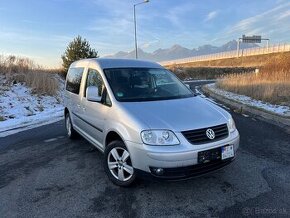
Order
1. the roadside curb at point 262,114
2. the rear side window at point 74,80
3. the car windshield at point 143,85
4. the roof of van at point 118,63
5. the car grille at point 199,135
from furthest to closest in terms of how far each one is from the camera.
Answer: the roadside curb at point 262,114
the rear side window at point 74,80
the roof of van at point 118,63
the car windshield at point 143,85
the car grille at point 199,135

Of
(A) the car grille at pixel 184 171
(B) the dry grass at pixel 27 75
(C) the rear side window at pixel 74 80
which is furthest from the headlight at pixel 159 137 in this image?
(B) the dry grass at pixel 27 75

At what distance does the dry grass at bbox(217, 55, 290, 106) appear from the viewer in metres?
12.6

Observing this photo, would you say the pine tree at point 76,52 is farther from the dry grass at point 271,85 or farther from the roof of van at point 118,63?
the roof of van at point 118,63

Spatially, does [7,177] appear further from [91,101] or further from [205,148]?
[205,148]

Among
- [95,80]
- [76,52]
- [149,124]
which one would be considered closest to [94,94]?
[95,80]

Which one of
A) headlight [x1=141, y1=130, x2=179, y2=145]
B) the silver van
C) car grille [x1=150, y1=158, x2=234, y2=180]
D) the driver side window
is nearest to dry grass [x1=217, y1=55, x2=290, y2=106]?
the silver van

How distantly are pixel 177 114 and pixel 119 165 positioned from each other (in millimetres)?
1107

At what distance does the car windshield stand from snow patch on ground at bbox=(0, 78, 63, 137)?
4647 millimetres

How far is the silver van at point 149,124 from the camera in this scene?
396 cm

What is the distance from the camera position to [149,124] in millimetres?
4059

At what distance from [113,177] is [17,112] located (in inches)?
318

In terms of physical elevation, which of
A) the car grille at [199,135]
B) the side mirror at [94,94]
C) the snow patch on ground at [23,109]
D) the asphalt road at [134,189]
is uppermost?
the side mirror at [94,94]

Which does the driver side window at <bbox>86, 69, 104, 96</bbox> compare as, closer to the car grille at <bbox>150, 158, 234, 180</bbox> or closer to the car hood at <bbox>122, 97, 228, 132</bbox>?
the car hood at <bbox>122, 97, 228, 132</bbox>

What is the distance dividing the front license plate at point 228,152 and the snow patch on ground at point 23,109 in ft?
20.6
